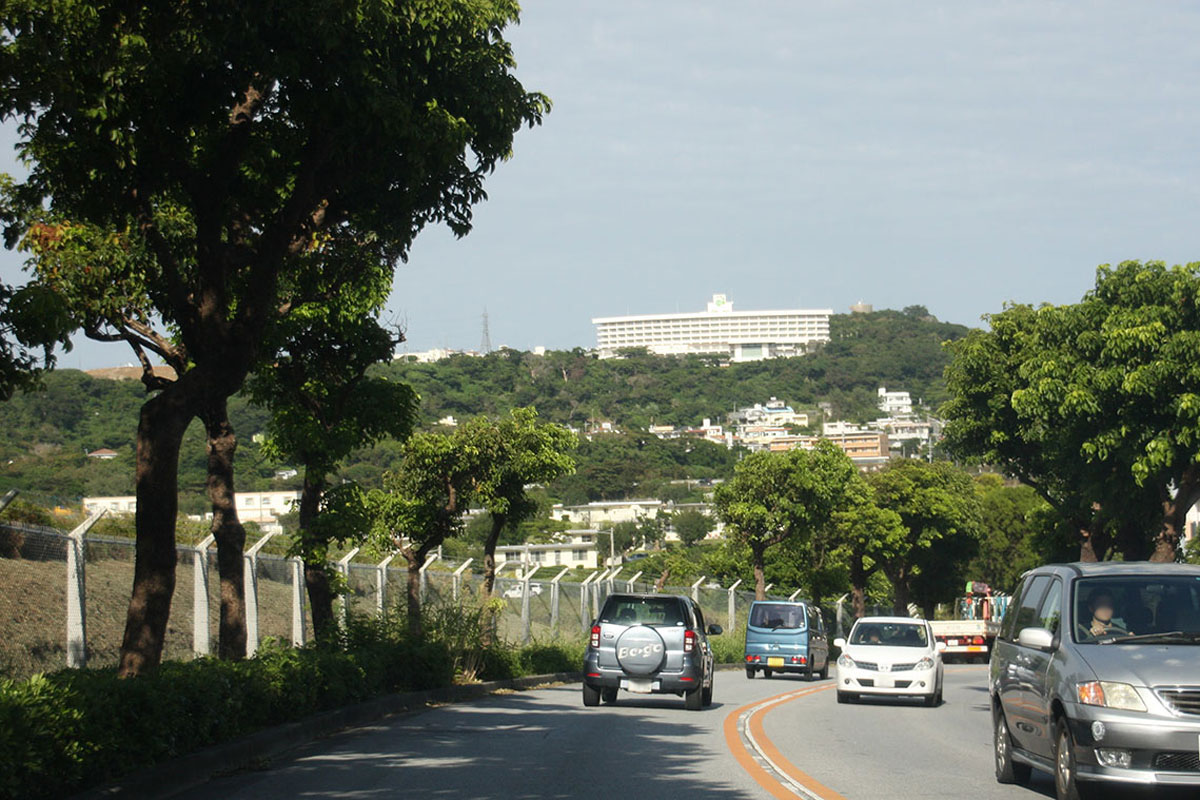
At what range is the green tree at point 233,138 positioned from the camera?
10.8m

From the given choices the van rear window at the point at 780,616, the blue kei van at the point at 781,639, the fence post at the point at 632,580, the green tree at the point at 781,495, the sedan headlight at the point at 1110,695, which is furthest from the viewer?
the green tree at the point at 781,495

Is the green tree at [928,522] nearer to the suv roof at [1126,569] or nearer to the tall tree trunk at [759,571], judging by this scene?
the tall tree trunk at [759,571]

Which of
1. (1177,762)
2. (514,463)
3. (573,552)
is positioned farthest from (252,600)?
(573,552)

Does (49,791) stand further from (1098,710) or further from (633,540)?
(633,540)

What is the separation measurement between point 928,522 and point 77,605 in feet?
192

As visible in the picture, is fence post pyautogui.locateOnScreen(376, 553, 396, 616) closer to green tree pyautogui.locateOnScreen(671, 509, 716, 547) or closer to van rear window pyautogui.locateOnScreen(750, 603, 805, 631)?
van rear window pyautogui.locateOnScreen(750, 603, 805, 631)

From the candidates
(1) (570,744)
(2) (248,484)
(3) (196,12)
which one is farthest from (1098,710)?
(2) (248,484)

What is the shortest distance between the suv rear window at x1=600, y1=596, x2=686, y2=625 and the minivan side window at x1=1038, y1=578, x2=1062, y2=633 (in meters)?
9.34

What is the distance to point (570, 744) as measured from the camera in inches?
531

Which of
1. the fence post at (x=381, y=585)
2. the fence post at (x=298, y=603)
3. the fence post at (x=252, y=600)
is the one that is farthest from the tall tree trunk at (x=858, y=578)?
the fence post at (x=252, y=600)

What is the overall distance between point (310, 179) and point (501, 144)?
83.8 inches

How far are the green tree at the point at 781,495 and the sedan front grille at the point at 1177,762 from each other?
42178 millimetres

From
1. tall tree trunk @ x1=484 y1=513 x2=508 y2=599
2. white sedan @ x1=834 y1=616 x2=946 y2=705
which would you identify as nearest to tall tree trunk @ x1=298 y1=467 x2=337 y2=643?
tall tree trunk @ x1=484 y1=513 x2=508 y2=599

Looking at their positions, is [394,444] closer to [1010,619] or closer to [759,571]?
[759,571]
